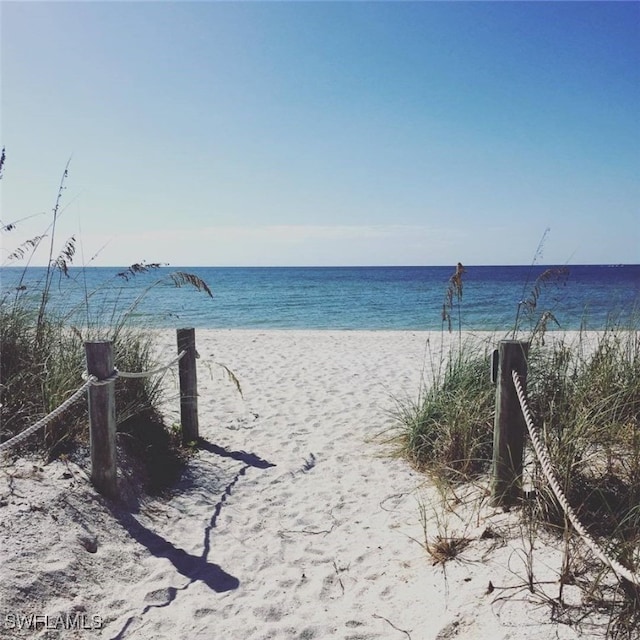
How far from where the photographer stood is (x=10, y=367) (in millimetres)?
4082

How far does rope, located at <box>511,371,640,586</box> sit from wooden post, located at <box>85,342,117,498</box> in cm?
257

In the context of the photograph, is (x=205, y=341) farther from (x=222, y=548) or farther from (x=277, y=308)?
(x=277, y=308)

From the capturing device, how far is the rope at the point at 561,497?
6.57ft

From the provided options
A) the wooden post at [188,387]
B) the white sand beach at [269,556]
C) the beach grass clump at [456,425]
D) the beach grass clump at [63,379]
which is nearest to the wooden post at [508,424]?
the white sand beach at [269,556]

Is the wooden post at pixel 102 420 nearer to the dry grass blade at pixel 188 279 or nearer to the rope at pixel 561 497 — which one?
the dry grass blade at pixel 188 279

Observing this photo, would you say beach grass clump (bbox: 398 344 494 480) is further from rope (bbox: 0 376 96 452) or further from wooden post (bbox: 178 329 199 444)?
rope (bbox: 0 376 96 452)

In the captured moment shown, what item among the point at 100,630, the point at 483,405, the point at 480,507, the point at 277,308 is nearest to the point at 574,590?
the point at 480,507

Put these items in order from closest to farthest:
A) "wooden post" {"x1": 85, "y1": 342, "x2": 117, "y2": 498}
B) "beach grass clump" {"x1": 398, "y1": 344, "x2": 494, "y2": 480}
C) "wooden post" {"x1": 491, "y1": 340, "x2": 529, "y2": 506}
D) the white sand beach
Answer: the white sand beach
"wooden post" {"x1": 491, "y1": 340, "x2": 529, "y2": 506}
"wooden post" {"x1": 85, "y1": 342, "x2": 117, "y2": 498}
"beach grass clump" {"x1": 398, "y1": 344, "x2": 494, "y2": 480}

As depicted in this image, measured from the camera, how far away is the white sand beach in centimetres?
258

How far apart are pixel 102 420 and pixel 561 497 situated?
274 centimetres

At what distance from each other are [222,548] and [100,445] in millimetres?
1055

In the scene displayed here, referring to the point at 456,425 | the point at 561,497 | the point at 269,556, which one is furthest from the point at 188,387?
the point at 561,497

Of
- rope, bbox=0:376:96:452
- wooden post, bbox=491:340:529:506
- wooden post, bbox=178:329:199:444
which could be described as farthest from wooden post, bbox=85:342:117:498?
wooden post, bbox=491:340:529:506

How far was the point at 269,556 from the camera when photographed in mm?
3398
